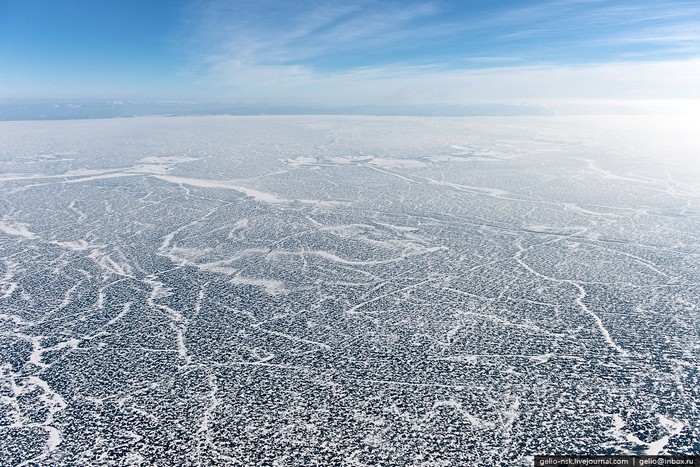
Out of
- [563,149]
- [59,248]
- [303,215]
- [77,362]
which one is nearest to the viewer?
[77,362]

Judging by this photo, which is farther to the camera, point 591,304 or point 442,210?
point 442,210

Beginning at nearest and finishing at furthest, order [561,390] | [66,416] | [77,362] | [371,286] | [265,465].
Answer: [265,465] → [66,416] → [561,390] → [77,362] → [371,286]

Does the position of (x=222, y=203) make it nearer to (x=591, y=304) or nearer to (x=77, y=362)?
(x=77, y=362)

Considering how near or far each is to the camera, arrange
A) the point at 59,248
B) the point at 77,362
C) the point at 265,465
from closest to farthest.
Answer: the point at 265,465 → the point at 77,362 → the point at 59,248

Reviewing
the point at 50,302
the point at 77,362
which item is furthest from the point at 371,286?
the point at 50,302

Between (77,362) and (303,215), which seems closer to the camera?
(77,362)

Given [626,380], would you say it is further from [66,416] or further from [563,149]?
[563,149]
